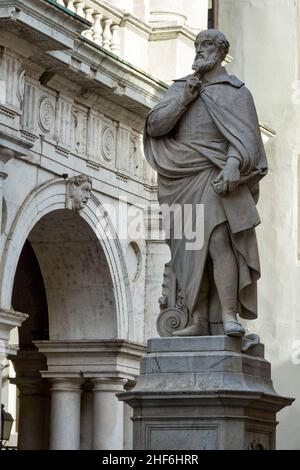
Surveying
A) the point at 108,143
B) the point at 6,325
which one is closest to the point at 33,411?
the point at 108,143

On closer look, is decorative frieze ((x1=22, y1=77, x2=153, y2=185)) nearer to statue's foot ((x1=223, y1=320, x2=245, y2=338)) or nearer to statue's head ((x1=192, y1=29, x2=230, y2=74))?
statue's head ((x1=192, y1=29, x2=230, y2=74))

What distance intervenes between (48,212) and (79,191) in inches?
27.1

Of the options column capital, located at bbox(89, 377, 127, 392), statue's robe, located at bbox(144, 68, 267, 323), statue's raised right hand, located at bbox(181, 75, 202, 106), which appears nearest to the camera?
statue's robe, located at bbox(144, 68, 267, 323)

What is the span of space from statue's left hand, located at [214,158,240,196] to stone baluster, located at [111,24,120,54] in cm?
1150

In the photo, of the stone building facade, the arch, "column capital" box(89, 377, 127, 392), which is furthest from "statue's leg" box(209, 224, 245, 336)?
"column capital" box(89, 377, 127, 392)

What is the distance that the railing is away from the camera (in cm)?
2269

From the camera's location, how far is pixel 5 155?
19.6m

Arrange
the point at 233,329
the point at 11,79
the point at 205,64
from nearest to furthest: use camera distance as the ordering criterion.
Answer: the point at 233,329, the point at 205,64, the point at 11,79

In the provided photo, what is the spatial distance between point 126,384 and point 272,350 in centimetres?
758

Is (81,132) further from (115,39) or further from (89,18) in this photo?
(115,39)

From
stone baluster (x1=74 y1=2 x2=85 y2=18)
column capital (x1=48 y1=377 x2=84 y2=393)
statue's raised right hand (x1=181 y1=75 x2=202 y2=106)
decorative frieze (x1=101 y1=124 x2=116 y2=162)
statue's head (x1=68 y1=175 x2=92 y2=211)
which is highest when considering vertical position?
stone baluster (x1=74 y1=2 x2=85 y2=18)

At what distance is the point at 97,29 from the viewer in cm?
2319

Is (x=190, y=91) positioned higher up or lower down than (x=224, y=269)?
higher up
